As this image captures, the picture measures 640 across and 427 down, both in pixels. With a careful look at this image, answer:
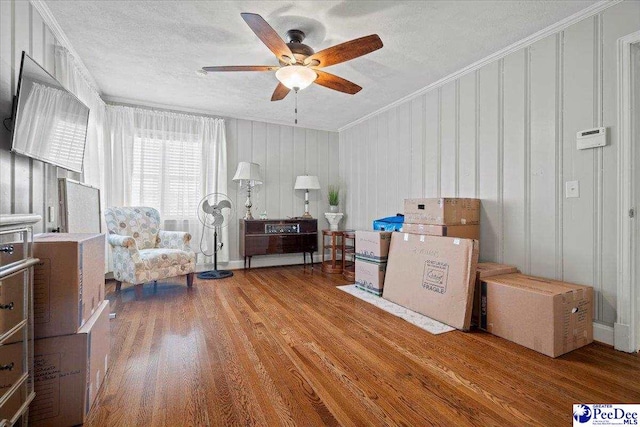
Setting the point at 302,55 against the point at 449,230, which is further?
the point at 449,230

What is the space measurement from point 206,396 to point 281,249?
315 cm

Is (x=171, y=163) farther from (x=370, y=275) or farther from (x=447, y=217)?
(x=447, y=217)

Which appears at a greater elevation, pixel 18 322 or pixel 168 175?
pixel 168 175

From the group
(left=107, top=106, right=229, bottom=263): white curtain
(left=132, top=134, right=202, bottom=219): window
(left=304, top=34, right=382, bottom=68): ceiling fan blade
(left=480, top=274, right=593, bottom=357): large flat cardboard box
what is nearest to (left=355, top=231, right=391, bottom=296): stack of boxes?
(left=480, top=274, right=593, bottom=357): large flat cardboard box

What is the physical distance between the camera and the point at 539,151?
97.9 inches

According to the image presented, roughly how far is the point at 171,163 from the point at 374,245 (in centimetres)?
312

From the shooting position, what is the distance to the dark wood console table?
4429 mm

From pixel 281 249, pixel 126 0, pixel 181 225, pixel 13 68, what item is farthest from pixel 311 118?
pixel 13 68

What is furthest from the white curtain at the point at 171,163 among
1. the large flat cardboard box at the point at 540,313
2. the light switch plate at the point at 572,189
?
the light switch plate at the point at 572,189

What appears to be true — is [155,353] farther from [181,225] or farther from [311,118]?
[311,118]

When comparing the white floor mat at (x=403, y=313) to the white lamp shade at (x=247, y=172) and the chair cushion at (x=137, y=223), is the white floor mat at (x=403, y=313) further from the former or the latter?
the chair cushion at (x=137, y=223)

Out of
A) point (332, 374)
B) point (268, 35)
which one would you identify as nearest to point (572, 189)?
point (332, 374)

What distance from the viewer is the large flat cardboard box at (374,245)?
329 centimetres

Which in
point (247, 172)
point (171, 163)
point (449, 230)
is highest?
point (171, 163)
